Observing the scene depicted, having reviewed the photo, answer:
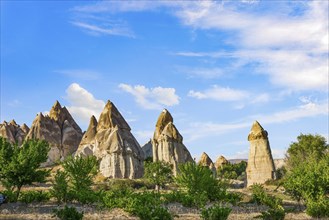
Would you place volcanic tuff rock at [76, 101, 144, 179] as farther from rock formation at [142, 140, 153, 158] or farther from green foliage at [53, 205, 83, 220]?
green foliage at [53, 205, 83, 220]

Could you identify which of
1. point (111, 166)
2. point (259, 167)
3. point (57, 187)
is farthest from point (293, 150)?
point (57, 187)

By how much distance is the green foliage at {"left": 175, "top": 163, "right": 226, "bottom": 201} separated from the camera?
91.2ft

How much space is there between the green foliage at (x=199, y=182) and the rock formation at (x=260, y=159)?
110ft

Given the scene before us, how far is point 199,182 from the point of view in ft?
91.7

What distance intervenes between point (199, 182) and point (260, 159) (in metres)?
34.8

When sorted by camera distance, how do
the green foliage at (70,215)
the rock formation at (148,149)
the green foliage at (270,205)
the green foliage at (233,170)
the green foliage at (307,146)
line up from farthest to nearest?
the rock formation at (148,149) < the green foliage at (233,170) < the green foliage at (307,146) < the green foliage at (270,205) < the green foliage at (70,215)

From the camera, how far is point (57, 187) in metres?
25.3

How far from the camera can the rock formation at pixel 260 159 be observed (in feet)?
197

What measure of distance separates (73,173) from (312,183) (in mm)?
16155

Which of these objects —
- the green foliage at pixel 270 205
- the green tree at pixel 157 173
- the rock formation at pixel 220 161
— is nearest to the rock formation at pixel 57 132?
the rock formation at pixel 220 161

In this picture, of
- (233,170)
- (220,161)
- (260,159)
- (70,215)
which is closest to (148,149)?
(220,161)

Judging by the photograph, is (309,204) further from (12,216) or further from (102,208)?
(12,216)

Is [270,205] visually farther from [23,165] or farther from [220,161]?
[220,161]

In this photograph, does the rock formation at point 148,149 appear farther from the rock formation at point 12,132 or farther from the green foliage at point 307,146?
the green foliage at point 307,146
